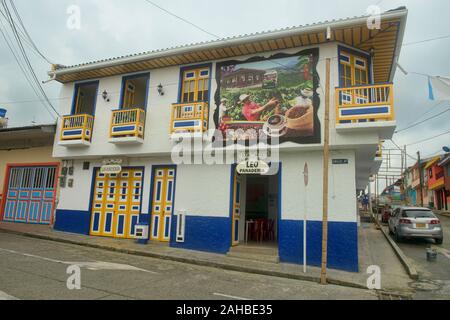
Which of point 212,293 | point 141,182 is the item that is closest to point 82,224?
point 141,182

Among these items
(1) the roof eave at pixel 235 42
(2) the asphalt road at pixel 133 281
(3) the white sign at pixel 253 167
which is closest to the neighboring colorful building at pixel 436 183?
(1) the roof eave at pixel 235 42

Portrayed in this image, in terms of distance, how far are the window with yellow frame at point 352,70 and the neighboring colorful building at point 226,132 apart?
0.14 feet

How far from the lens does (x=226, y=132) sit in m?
10.1

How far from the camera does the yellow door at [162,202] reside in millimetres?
11125

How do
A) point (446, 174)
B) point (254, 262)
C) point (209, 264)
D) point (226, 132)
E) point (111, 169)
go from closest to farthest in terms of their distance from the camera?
point (209, 264) < point (254, 262) < point (226, 132) < point (111, 169) < point (446, 174)

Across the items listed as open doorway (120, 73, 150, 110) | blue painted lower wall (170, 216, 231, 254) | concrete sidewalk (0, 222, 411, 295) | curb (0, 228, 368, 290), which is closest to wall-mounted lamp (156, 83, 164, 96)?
open doorway (120, 73, 150, 110)

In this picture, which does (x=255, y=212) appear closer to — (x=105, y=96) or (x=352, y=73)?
(x=352, y=73)

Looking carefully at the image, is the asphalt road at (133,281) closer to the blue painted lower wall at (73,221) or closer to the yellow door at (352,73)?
the blue painted lower wall at (73,221)

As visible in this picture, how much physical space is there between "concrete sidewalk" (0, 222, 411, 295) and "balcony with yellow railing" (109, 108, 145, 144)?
3.76m

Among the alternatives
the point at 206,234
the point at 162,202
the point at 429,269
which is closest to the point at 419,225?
the point at 429,269

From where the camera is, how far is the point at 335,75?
30.0ft

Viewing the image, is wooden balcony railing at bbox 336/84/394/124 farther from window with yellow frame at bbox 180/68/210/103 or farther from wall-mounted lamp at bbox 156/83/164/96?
wall-mounted lamp at bbox 156/83/164/96

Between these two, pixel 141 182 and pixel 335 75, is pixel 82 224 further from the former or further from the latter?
pixel 335 75

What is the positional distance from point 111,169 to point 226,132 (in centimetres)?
503
